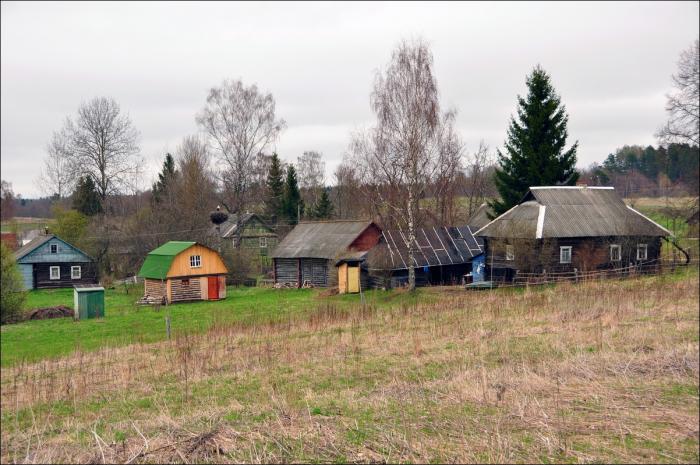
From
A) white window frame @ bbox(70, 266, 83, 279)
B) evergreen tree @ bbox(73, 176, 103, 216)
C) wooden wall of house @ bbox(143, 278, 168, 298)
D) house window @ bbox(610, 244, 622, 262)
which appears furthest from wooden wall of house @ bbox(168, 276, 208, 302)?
house window @ bbox(610, 244, 622, 262)

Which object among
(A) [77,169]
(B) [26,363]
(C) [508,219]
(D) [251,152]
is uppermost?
(D) [251,152]

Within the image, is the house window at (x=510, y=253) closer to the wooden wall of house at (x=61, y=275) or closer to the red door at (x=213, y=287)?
the red door at (x=213, y=287)

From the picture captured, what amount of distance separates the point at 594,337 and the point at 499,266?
1731 centimetres

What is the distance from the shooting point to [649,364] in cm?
1058

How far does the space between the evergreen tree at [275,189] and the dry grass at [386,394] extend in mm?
39964

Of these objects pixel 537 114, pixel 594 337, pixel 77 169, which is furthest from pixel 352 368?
pixel 537 114

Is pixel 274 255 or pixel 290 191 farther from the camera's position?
pixel 290 191

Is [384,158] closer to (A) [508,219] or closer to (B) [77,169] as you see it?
(A) [508,219]

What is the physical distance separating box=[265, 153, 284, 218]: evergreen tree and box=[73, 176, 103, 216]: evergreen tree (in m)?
23.7

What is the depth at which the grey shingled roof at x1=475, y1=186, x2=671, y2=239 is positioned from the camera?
2838cm

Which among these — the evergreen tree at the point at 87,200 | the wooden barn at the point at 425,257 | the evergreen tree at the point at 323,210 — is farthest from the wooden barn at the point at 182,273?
the evergreen tree at the point at 323,210

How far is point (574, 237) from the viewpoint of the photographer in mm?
28672

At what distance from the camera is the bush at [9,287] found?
316 inches

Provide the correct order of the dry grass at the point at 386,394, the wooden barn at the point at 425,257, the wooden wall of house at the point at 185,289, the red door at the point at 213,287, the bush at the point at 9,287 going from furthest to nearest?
1. the wooden barn at the point at 425,257
2. the red door at the point at 213,287
3. the wooden wall of house at the point at 185,289
4. the bush at the point at 9,287
5. the dry grass at the point at 386,394
